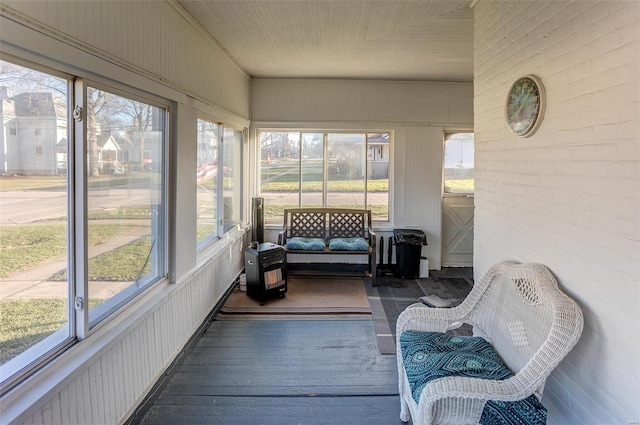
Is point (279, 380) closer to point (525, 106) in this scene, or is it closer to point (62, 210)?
point (62, 210)

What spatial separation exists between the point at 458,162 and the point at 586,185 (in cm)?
436

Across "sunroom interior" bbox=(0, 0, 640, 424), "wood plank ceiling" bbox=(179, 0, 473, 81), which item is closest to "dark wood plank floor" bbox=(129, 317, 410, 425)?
"sunroom interior" bbox=(0, 0, 640, 424)

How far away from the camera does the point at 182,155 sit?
3105mm

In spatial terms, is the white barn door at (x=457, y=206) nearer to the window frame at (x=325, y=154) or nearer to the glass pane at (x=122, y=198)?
the window frame at (x=325, y=154)

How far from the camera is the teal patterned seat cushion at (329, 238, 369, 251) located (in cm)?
517

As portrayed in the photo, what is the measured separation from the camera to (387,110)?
18.7 feet

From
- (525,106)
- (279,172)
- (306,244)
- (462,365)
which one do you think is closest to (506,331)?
(462,365)

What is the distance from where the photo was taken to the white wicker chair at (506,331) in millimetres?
1693

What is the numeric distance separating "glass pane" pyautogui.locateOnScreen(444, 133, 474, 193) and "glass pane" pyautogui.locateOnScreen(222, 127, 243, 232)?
311cm

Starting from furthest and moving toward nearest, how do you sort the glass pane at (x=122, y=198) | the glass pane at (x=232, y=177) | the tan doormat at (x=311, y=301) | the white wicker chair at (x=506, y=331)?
the glass pane at (x=232, y=177)
the tan doormat at (x=311, y=301)
the glass pane at (x=122, y=198)
the white wicker chair at (x=506, y=331)

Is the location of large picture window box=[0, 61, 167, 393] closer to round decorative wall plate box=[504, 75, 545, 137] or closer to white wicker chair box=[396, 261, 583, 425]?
white wicker chair box=[396, 261, 583, 425]

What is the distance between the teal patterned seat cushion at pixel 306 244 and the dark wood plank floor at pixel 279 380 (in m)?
1.59

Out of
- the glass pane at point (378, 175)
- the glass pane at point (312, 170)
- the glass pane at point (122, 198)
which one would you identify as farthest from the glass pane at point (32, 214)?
the glass pane at point (378, 175)

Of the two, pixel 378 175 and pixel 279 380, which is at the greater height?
pixel 378 175
